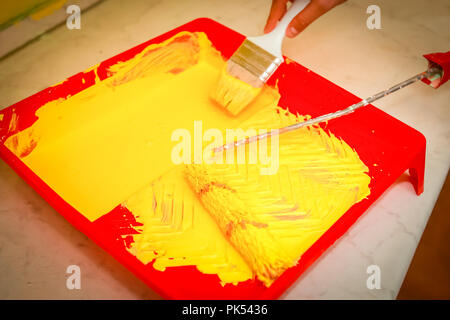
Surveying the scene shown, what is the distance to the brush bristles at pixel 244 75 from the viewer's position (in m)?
0.84

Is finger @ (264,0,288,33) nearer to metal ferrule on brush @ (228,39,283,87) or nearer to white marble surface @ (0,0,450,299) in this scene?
Result: metal ferrule on brush @ (228,39,283,87)

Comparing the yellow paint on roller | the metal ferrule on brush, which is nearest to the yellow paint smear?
the yellow paint on roller

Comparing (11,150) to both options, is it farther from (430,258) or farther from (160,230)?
(430,258)

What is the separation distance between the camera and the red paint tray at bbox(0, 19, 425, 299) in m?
0.64

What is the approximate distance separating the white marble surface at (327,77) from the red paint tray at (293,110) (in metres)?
0.07

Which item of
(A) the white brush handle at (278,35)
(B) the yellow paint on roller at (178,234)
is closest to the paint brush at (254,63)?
Answer: (A) the white brush handle at (278,35)

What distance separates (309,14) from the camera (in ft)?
2.66

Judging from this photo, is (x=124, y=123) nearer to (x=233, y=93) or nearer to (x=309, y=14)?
(x=233, y=93)

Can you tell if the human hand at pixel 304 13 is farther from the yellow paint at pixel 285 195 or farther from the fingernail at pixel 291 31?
the yellow paint at pixel 285 195

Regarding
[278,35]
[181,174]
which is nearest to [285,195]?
[181,174]

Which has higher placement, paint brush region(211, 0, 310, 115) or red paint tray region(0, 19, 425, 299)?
paint brush region(211, 0, 310, 115)

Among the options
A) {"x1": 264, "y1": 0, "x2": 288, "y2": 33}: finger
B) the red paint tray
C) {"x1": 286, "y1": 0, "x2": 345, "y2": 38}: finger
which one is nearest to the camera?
the red paint tray

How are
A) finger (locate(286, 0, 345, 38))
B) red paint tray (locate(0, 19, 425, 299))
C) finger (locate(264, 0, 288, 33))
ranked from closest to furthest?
1. red paint tray (locate(0, 19, 425, 299))
2. finger (locate(286, 0, 345, 38))
3. finger (locate(264, 0, 288, 33))
